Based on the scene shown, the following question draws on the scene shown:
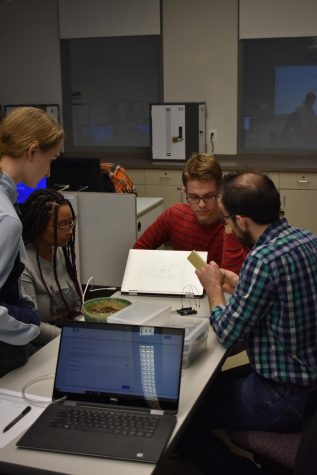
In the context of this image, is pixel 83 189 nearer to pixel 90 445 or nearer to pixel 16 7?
pixel 90 445

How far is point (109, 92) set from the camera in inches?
251

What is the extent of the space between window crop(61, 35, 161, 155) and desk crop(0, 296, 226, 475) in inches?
168

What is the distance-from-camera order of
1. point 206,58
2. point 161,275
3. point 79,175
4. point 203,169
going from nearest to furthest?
point 161,275 < point 203,169 < point 79,175 < point 206,58

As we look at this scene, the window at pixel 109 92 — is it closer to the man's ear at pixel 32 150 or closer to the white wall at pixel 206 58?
the white wall at pixel 206 58

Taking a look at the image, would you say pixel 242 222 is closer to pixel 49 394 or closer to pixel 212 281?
pixel 212 281

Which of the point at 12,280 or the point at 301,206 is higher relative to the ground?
the point at 12,280

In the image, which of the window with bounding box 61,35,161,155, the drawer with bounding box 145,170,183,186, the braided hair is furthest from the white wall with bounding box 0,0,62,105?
the braided hair

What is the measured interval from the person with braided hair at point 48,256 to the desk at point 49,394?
1.03ft

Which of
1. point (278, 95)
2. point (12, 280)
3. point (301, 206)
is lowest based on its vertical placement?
point (301, 206)

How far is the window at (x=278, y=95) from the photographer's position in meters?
5.71

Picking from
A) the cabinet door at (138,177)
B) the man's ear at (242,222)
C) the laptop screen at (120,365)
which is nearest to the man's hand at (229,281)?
the man's ear at (242,222)

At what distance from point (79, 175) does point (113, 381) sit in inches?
96.3

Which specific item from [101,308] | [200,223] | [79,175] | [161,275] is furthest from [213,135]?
[101,308]

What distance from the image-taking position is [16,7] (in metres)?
6.20
